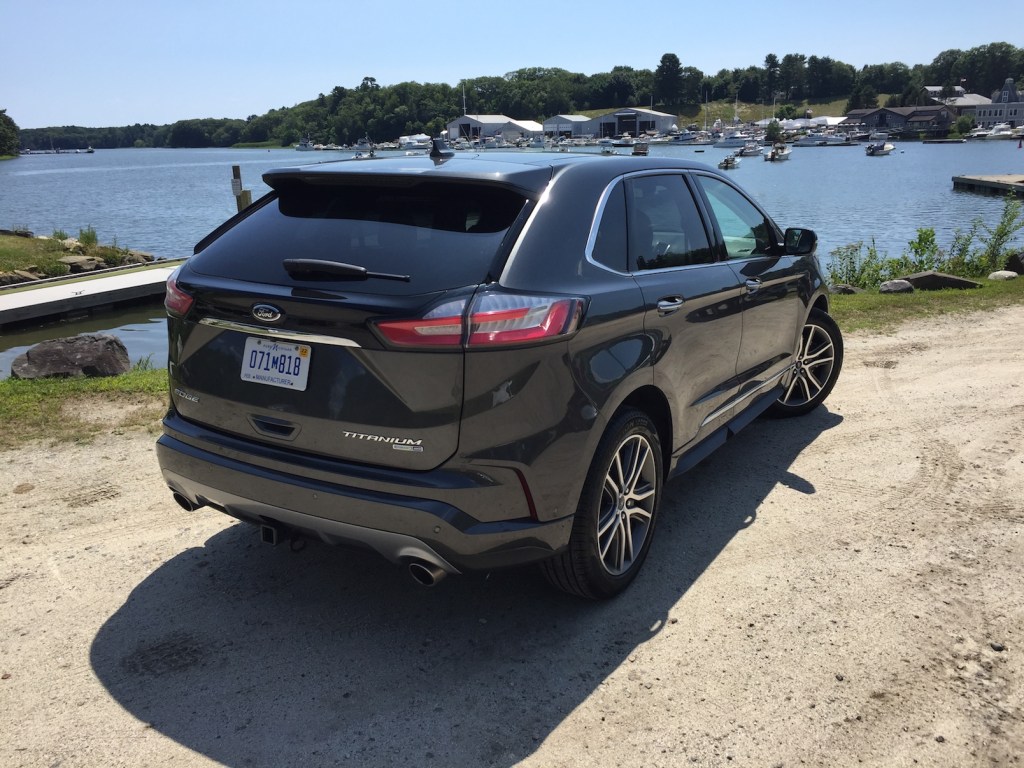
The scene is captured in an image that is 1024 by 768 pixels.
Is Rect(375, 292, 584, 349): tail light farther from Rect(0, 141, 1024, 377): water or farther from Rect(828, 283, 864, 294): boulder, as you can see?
Rect(828, 283, 864, 294): boulder

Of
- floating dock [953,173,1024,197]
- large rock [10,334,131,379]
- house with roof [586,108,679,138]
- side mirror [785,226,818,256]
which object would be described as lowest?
floating dock [953,173,1024,197]

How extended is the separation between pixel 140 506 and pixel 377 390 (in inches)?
97.8

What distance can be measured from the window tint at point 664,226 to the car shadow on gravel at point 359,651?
1475 millimetres

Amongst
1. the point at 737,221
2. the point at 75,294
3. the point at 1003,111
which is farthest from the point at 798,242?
the point at 1003,111

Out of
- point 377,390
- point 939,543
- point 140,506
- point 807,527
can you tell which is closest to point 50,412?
point 140,506

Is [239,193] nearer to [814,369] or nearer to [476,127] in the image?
[814,369]

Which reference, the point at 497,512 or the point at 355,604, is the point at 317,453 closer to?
the point at 497,512

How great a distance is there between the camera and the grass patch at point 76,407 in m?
5.68

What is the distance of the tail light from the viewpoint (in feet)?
8.79

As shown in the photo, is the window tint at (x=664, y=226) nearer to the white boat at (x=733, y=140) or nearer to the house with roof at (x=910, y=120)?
the white boat at (x=733, y=140)

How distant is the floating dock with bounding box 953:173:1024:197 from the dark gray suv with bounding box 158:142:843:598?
142 ft

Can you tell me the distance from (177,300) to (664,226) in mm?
2279

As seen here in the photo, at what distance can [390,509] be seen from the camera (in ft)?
9.02

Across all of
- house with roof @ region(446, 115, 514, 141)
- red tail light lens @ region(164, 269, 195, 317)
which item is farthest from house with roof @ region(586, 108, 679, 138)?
red tail light lens @ region(164, 269, 195, 317)
